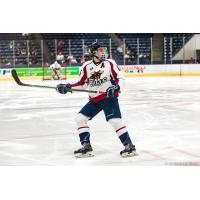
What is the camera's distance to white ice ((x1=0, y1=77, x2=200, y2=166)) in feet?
11.5

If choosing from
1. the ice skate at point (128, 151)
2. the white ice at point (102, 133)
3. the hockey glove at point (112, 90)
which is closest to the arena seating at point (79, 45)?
the hockey glove at point (112, 90)

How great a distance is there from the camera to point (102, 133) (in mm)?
4074

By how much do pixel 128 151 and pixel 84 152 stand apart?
1.09 ft

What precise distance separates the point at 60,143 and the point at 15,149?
39 cm

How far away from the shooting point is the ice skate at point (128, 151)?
3.54 m

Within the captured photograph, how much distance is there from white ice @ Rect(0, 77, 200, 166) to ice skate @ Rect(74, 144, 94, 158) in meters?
0.04

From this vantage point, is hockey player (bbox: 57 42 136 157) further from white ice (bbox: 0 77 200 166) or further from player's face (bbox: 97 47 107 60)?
white ice (bbox: 0 77 200 166)

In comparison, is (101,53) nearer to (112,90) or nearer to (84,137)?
(112,90)

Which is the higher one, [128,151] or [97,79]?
[97,79]

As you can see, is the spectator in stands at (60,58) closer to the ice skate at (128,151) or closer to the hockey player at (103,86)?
the hockey player at (103,86)

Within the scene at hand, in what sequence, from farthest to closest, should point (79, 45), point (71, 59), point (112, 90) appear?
point (71, 59)
point (79, 45)
point (112, 90)

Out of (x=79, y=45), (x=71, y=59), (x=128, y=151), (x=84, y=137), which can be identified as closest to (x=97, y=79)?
(x=84, y=137)
